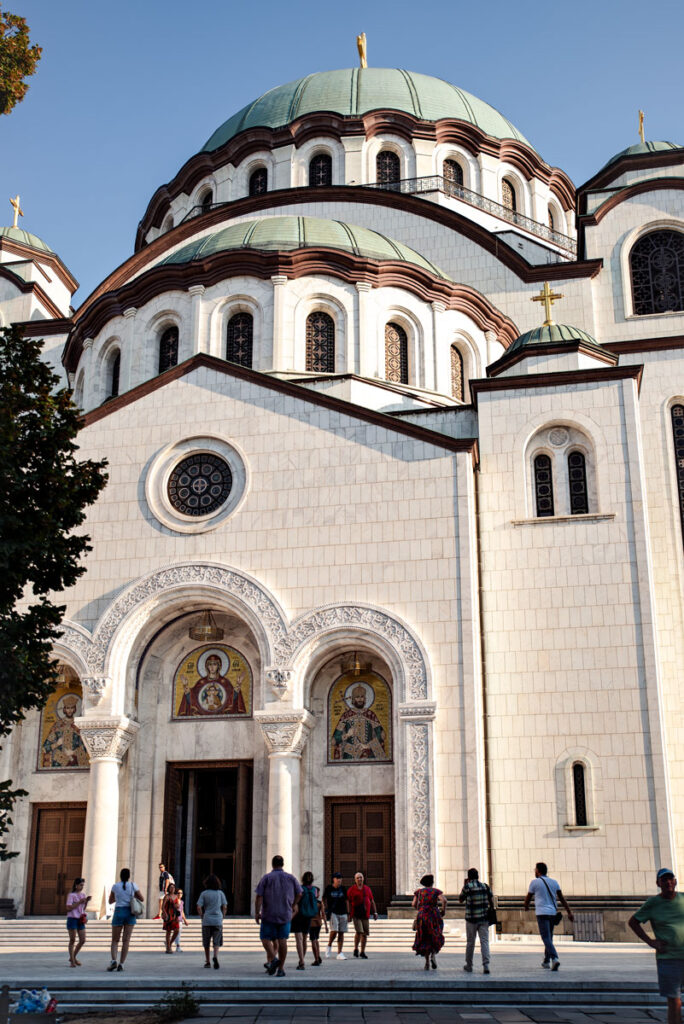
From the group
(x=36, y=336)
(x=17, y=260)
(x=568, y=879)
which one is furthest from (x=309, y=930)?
(x=17, y=260)

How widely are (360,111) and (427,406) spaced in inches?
525

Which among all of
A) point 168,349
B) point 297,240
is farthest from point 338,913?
point 297,240

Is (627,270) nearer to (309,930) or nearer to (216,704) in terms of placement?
(216,704)

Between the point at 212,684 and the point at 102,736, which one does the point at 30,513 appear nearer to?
the point at 102,736

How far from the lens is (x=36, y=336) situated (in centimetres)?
2928

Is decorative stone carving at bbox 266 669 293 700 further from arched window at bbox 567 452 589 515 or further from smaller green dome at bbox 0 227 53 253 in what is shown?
smaller green dome at bbox 0 227 53 253

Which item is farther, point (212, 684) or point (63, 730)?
point (212, 684)

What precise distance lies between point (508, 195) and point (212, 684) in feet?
62.7

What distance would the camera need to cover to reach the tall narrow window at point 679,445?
22312 millimetres

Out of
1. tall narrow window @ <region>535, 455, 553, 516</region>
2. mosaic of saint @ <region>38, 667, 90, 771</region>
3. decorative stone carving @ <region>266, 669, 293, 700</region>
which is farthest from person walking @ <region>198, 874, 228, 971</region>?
tall narrow window @ <region>535, 455, 553, 516</region>

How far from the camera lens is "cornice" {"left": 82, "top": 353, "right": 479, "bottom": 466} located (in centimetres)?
1969

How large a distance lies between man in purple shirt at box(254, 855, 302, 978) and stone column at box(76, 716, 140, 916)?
620 cm

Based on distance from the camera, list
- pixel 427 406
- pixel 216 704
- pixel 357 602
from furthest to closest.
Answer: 1. pixel 427 406
2. pixel 216 704
3. pixel 357 602

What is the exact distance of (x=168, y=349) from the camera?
81.8 feet
